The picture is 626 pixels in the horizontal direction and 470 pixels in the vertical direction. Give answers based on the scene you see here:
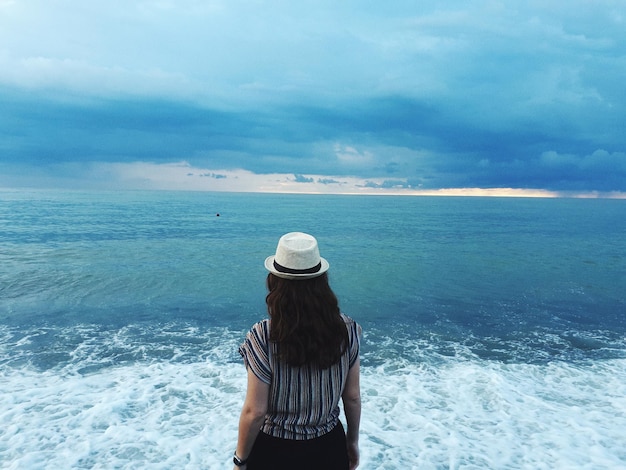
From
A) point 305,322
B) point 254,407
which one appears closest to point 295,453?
point 254,407

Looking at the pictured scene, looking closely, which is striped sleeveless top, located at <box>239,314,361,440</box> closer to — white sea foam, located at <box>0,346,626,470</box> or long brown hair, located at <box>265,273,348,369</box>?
long brown hair, located at <box>265,273,348,369</box>

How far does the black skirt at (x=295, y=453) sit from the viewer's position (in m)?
2.64

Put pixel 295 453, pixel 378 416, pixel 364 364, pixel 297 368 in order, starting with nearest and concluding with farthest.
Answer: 1. pixel 297 368
2. pixel 295 453
3. pixel 378 416
4. pixel 364 364

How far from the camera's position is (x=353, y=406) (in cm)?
288

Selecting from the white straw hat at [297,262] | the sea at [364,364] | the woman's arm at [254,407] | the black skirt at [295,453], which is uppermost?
the white straw hat at [297,262]

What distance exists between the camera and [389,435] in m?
7.04

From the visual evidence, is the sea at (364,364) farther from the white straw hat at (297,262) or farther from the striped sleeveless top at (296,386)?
the white straw hat at (297,262)

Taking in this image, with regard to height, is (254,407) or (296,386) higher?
(296,386)

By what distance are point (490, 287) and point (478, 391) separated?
11.4 metres

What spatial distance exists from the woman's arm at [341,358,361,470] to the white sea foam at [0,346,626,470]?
12.0 feet

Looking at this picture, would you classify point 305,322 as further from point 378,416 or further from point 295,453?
point 378,416

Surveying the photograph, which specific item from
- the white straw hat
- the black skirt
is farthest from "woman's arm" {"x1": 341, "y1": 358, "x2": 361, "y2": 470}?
the white straw hat

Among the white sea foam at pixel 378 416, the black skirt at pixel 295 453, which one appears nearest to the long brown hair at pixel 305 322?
the black skirt at pixel 295 453

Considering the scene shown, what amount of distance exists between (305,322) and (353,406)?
3.12ft
